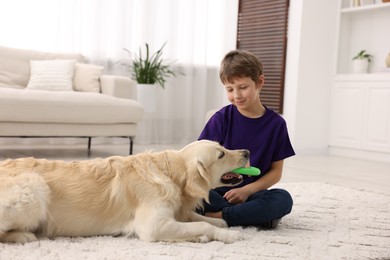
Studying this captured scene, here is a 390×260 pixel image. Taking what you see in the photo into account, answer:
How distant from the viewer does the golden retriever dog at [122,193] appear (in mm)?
1707

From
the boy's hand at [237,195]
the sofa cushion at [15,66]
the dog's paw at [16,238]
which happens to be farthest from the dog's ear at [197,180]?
the sofa cushion at [15,66]

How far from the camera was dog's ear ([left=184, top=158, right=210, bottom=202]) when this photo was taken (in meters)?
1.78

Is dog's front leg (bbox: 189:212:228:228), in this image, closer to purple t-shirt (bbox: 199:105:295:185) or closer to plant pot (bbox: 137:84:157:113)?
purple t-shirt (bbox: 199:105:295:185)

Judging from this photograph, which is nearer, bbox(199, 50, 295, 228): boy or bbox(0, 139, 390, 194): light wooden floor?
bbox(199, 50, 295, 228): boy

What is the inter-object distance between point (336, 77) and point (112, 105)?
285 cm

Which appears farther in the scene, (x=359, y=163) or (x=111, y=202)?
(x=359, y=163)

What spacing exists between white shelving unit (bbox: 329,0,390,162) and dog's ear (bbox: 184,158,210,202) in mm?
3962

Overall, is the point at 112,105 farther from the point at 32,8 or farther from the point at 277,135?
the point at 277,135

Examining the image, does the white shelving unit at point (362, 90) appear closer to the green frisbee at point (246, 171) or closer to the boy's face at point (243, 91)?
the boy's face at point (243, 91)

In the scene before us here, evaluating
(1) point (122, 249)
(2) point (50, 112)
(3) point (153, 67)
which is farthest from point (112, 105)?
(1) point (122, 249)

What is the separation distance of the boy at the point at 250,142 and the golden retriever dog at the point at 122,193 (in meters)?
0.25

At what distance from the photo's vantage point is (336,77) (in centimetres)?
579

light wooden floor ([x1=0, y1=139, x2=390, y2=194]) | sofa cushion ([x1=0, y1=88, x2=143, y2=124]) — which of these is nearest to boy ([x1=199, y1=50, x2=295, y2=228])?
light wooden floor ([x1=0, y1=139, x2=390, y2=194])

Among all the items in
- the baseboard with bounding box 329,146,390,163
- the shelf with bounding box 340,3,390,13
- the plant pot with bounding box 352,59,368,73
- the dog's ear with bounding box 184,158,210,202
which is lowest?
the baseboard with bounding box 329,146,390,163
